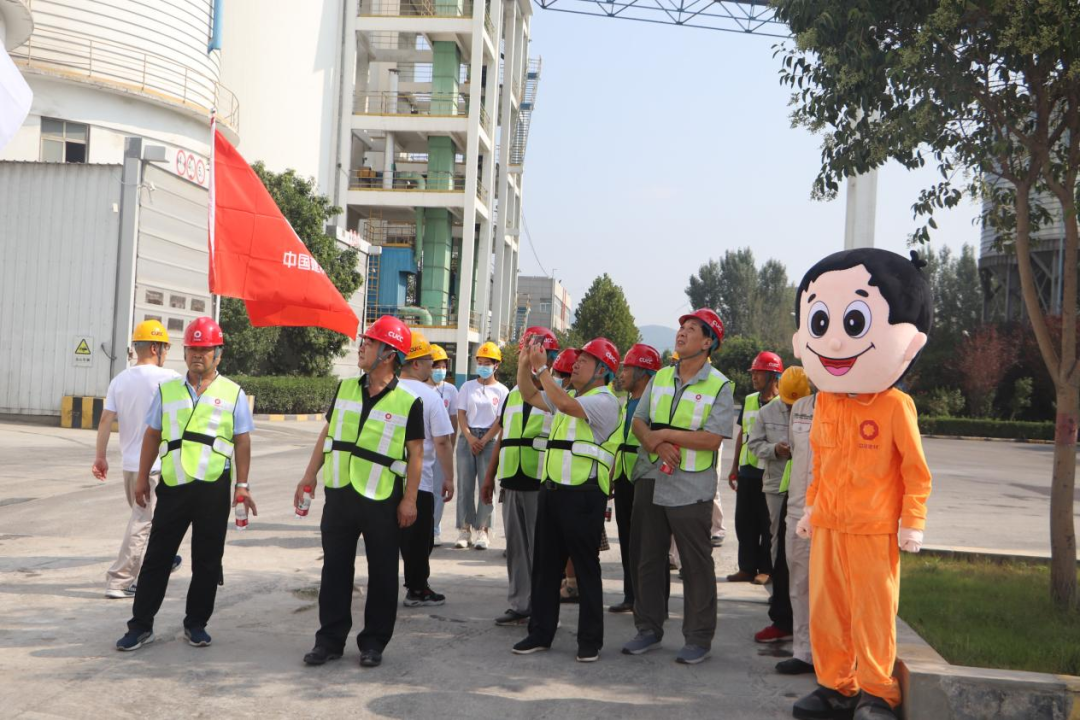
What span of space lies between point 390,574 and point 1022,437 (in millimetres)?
39331

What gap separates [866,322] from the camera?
506cm

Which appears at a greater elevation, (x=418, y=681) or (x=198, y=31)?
(x=198, y=31)

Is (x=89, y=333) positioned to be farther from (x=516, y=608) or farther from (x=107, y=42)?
(x=516, y=608)

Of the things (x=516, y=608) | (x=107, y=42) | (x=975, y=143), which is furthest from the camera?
(x=107, y=42)

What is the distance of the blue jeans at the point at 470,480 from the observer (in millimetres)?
9711

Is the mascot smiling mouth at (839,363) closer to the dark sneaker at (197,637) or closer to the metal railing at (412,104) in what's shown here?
the dark sneaker at (197,637)

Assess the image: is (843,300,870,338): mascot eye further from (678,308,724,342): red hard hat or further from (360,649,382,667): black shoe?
(360,649,382,667): black shoe

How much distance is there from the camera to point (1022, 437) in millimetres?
39750

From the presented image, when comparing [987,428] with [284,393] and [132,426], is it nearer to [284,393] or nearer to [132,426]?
[284,393]

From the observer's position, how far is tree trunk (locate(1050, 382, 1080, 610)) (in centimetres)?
692

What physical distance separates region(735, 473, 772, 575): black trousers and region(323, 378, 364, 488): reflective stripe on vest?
395 centimetres

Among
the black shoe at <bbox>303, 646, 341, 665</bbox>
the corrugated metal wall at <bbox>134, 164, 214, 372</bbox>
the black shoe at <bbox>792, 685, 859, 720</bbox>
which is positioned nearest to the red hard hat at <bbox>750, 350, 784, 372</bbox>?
the black shoe at <bbox>792, 685, 859, 720</bbox>

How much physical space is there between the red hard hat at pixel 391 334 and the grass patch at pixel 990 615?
140 inches

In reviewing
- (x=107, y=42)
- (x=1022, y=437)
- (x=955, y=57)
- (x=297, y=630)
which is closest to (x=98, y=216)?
(x=107, y=42)
